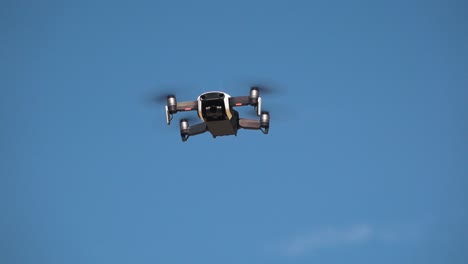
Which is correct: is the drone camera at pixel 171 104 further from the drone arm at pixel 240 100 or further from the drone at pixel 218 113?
the drone arm at pixel 240 100

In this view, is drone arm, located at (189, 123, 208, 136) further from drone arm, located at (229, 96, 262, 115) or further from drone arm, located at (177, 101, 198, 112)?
drone arm, located at (229, 96, 262, 115)

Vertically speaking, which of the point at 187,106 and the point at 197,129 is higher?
the point at 187,106

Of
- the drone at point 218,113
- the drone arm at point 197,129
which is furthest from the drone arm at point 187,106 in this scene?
the drone arm at point 197,129

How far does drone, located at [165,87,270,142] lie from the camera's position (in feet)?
86.7

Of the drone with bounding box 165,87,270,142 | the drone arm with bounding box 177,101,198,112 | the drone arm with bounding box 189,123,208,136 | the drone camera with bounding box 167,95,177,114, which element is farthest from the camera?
the drone arm with bounding box 189,123,208,136

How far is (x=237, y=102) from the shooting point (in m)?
26.9

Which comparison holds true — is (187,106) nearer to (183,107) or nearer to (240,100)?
(183,107)

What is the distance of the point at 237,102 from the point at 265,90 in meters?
1.31

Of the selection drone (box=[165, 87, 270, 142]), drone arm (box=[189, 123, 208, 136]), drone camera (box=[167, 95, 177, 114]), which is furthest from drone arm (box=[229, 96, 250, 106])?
drone camera (box=[167, 95, 177, 114])

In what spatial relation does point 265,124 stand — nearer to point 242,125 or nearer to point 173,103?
point 242,125

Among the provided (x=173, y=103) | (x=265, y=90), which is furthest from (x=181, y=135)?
(x=265, y=90)

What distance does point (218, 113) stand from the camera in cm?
2656

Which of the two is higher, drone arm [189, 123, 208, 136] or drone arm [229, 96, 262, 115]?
drone arm [229, 96, 262, 115]

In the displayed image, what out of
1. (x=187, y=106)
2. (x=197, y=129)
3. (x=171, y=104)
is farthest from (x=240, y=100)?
(x=171, y=104)
